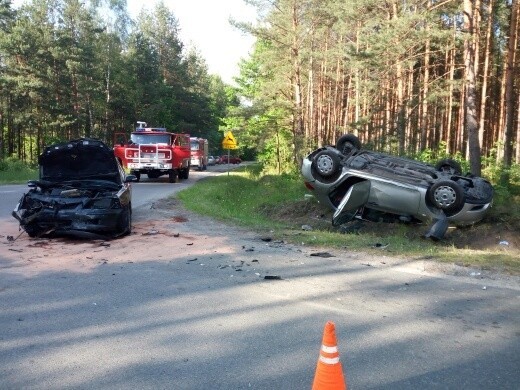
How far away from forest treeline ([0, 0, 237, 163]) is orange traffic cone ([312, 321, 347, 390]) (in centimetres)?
3618

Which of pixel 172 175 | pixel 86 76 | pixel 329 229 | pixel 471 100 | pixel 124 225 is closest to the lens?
pixel 124 225

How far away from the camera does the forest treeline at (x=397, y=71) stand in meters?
18.4

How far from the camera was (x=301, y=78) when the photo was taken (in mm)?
37875

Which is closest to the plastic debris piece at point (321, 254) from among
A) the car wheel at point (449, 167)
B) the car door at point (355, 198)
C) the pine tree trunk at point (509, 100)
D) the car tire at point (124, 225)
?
the car door at point (355, 198)

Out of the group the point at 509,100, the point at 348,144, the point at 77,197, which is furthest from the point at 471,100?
the point at 77,197

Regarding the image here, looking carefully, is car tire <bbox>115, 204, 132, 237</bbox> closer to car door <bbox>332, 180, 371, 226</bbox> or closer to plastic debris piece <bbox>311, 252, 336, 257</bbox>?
plastic debris piece <bbox>311, 252, 336, 257</bbox>

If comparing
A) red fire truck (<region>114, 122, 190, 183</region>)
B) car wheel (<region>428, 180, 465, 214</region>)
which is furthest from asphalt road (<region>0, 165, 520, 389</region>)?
red fire truck (<region>114, 122, 190, 183</region>)

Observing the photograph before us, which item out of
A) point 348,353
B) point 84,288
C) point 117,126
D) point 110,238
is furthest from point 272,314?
point 117,126

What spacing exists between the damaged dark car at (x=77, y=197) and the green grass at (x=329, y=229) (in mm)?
2977

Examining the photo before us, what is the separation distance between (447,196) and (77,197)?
23.7 ft

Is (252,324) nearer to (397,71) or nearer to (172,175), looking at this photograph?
(397,71)

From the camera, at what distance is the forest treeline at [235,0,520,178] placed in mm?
18438

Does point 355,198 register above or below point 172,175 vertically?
above

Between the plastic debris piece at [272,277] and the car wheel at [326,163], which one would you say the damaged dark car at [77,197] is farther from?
the car wheel at [326,163]
